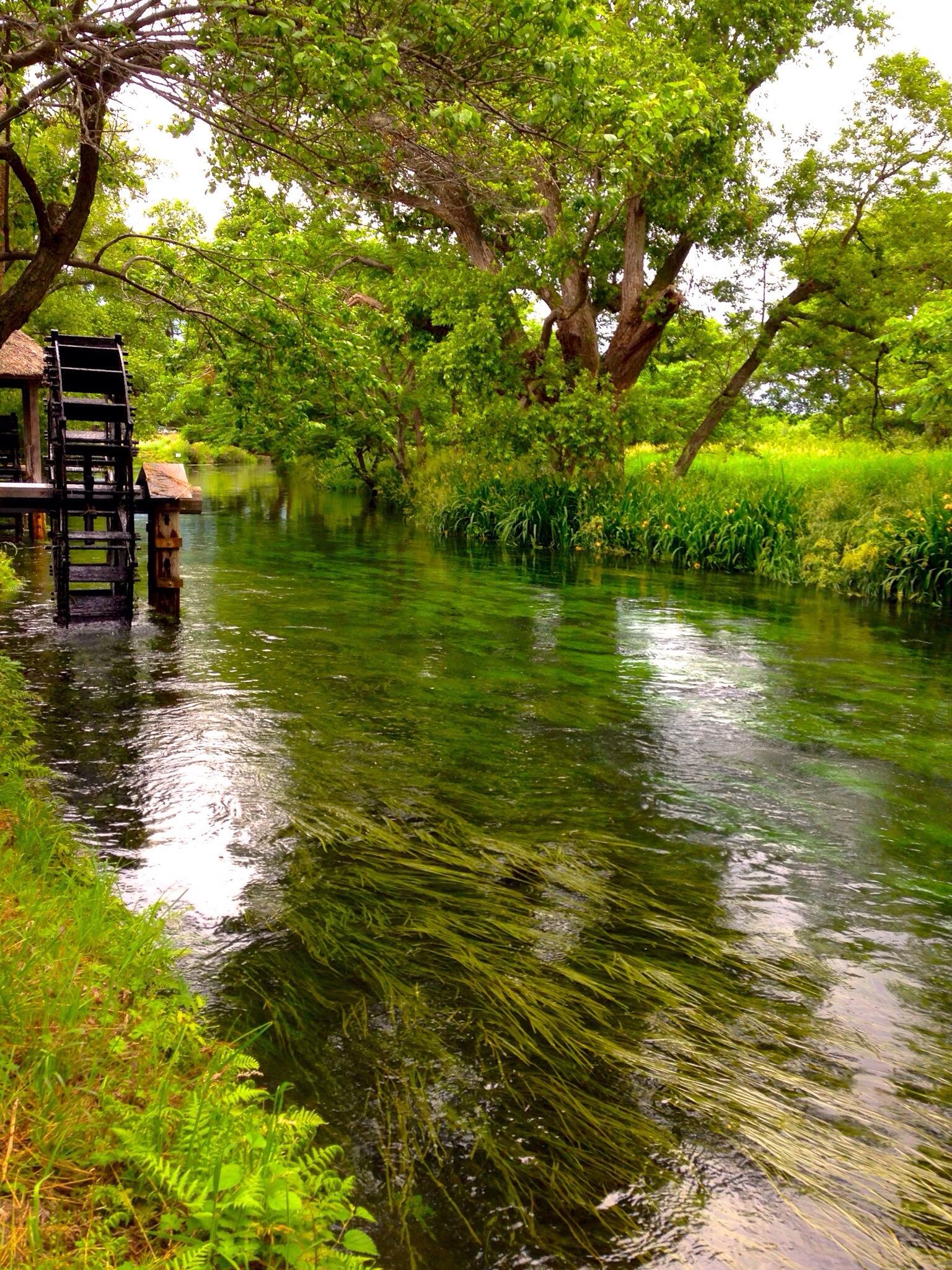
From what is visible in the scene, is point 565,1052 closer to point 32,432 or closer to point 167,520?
point 167,520

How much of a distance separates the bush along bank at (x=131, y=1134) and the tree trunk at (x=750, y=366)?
22.2m

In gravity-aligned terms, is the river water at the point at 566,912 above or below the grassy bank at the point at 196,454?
below

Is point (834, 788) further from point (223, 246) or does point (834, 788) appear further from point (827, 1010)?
point (223, 246)

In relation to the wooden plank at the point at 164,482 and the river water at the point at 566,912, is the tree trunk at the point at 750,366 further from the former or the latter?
the river water at the point at 566,912

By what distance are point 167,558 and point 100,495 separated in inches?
43.7

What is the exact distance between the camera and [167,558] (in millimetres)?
12773

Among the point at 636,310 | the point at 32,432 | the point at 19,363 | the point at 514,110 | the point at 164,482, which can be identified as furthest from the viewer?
the point at 636,310

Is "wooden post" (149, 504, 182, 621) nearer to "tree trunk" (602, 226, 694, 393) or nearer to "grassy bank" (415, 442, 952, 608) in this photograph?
"grassy bank" (415, 442, 952, 608)

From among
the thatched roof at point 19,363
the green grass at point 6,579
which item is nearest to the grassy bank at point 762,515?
the thatched roof at point 19,363

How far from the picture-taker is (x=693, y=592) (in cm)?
1656

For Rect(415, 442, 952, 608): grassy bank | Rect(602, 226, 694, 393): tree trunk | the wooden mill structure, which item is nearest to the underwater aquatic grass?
the wooden mill structure

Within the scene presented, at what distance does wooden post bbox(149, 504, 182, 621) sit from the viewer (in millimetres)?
12656

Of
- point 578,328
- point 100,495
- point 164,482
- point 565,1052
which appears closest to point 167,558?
point 164,482

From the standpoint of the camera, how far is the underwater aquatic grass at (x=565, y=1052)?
309 centimetres
